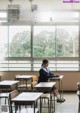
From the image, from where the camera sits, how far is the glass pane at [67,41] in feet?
34.4

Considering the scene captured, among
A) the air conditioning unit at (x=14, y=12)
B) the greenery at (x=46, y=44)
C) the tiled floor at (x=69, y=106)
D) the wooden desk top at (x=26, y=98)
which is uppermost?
the air conditioning unit at (x=14, y=12)

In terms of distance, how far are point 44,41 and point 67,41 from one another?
0.83 meters

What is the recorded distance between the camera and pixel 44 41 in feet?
34.9

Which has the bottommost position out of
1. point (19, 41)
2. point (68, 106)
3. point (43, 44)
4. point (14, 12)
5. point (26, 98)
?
point (68, 106)

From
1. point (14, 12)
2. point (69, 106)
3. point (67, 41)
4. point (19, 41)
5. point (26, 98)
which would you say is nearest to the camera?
point (26, 98)

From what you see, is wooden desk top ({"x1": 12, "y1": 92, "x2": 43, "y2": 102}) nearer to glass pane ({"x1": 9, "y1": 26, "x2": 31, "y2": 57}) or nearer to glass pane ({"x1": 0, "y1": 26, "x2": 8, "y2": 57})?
glass pane ({"x1": 9, "y1": 26, "x2": 31, "y2": 57})

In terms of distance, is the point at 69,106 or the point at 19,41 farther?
the point at 19,41

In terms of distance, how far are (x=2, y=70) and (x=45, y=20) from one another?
7.77ft

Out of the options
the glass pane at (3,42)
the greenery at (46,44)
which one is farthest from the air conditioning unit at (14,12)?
the greenery at (46,44)

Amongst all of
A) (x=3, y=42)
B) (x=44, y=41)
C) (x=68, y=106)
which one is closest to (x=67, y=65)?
(x=44, y=41)

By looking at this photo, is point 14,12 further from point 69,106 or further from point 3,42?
point 69,106

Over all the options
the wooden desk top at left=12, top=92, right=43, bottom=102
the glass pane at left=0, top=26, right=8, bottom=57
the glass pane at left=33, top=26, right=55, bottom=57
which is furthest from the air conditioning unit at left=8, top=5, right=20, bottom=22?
the wooden desk top at left=12, top=92, right=43, bottom=102

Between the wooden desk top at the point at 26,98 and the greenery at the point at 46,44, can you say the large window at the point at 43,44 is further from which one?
the wooden desk top at the point at 26,98

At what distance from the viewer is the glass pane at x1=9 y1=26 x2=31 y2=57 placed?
10609 mm
